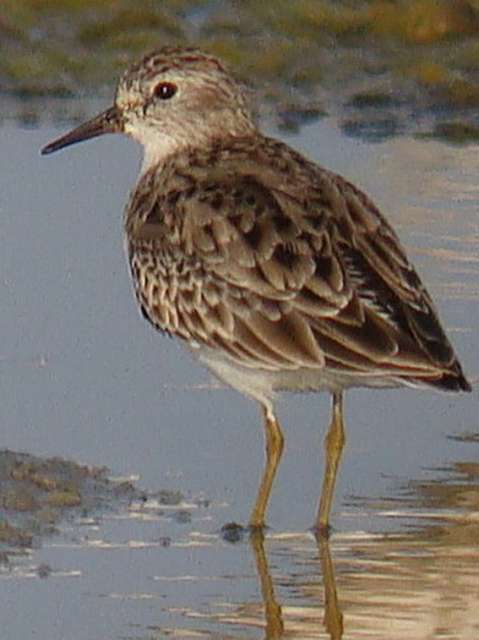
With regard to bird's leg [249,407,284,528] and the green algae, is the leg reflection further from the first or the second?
the green algae

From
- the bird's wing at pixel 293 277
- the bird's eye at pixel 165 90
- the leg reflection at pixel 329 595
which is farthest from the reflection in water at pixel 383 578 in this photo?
the bird's eye at pixel 165 90

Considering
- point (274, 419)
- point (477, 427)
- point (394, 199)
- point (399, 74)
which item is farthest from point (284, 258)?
point (399, 74)

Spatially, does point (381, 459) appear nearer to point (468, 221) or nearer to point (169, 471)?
point (169, 471)

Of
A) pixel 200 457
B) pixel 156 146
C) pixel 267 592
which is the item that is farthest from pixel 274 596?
pixel 156 146

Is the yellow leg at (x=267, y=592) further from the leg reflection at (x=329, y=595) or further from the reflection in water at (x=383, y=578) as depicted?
the leg reflection at (x=329, y=595)

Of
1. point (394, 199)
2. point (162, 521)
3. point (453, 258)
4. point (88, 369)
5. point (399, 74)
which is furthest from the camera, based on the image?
point (399, 74)

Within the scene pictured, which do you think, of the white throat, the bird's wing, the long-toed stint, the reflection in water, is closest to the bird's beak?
the white throat

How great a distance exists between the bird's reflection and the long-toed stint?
0.43ft

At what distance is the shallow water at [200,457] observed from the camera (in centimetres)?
712

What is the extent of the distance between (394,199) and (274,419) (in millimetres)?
3218

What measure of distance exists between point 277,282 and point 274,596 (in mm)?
1034

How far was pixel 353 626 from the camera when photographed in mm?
7004

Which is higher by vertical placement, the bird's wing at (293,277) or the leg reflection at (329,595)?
the bird's wing at (293,277)

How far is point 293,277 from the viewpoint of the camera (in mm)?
7805
